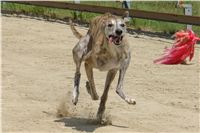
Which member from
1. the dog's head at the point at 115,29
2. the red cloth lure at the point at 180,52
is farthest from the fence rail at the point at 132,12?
the dog's head at the point at 115,29

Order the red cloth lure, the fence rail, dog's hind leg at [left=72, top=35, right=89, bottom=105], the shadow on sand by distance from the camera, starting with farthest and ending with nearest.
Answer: the fence rail < the red cloth lure < dog's hind leg at [left=72, top=35, right=89, bottom=105] < the shadow on sand

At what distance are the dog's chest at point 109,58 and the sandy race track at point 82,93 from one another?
2.15ft

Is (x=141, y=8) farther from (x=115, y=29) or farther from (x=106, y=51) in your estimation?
(x=115, y=29)

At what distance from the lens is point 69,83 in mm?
8742

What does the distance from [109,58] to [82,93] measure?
185 cm

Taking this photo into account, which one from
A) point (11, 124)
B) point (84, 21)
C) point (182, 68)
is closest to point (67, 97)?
point (11, 124)

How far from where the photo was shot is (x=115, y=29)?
5980mm

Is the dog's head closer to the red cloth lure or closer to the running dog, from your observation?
the running dog

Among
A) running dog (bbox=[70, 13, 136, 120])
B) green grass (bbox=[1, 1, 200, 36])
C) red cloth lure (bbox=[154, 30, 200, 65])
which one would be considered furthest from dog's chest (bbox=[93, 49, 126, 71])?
green grass (bbox=[1, 1, 200, 36])

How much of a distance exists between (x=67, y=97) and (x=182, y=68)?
A: 3.27 m

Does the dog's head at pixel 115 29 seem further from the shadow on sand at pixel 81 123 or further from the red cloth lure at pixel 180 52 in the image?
the red cloth lure at pixel 180 52

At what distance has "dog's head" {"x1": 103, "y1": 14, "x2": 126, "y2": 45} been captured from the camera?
5.95m

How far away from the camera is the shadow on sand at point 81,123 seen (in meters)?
6.25

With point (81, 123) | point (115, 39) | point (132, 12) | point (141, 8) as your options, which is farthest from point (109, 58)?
point (141, 8)
